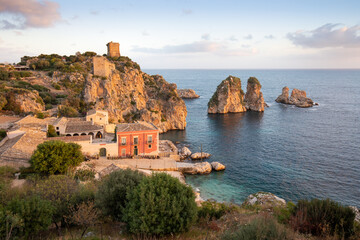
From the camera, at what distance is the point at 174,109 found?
5750cm

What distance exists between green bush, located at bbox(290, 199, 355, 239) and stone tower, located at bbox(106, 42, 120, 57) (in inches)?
3113

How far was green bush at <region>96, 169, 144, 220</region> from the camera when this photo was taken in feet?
43.0

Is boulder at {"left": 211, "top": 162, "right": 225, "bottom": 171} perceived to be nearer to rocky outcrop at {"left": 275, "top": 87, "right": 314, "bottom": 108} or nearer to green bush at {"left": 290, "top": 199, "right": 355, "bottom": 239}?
green bush at {"left": 290, "top": 199, "right": 355, "bottom": 239}

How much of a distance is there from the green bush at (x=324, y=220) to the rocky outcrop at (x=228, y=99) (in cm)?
6544

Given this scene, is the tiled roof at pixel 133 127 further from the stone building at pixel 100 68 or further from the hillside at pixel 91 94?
the stone building at pixel 100 68

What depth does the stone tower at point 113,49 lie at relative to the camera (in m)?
79.2

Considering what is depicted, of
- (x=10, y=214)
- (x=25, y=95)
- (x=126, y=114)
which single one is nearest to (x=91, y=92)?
(x=126, y=114)

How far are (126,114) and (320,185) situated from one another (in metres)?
41.3

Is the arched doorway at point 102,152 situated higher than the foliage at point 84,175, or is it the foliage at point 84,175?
the foliage at point 84,175

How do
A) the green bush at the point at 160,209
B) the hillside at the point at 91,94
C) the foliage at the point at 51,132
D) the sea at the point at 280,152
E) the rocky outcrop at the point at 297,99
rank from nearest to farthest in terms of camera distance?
1. the green bush at the point at 160,209
2. the sea at the point at 280,152
3. the foliage at the point at 51,132
4. the hillside at the point at 91,94
5. the rocky outcrop at the point at 297,99

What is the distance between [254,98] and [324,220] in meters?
75.2

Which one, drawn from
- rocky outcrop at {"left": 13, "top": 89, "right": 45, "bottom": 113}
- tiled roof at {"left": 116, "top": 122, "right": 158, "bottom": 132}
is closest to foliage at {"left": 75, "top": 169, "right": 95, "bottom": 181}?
tiled roof at {"left": 116, "top": 122, "right": 158, "bottom": 132}

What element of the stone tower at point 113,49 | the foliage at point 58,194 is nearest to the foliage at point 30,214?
the foliage at point 58,194

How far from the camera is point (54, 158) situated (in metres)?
22.6
